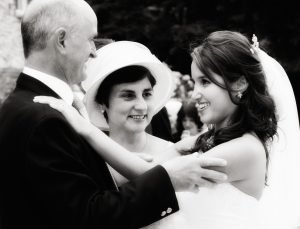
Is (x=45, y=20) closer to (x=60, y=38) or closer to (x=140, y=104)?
(x=60, y=38)

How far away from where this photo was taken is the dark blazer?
8.32ft

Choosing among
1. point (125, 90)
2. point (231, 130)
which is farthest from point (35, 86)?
point (125, 90)

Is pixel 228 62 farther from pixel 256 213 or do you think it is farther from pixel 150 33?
pixel 150 33

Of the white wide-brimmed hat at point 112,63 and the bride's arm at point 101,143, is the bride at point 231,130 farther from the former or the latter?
the white wide-brimmed hat at point 112,63

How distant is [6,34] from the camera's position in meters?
4.55

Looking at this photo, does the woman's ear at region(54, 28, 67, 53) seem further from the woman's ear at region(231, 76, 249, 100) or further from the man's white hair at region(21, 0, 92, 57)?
the woman's ear at region(231, 76, 249, 100)

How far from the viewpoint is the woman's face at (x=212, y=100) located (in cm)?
341

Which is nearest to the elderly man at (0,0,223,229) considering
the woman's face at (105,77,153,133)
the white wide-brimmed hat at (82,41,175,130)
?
the white wide-brimmed hat at (82,41,175,130)

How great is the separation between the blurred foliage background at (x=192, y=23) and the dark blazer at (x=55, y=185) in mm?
8856

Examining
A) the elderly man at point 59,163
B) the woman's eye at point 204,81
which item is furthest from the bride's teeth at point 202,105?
the elderly man at point 59,163

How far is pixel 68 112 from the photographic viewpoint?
109 inches

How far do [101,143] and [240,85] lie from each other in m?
0.98

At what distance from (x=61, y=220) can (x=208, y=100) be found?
4.08ft

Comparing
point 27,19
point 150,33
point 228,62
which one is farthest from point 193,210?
point 150,33
